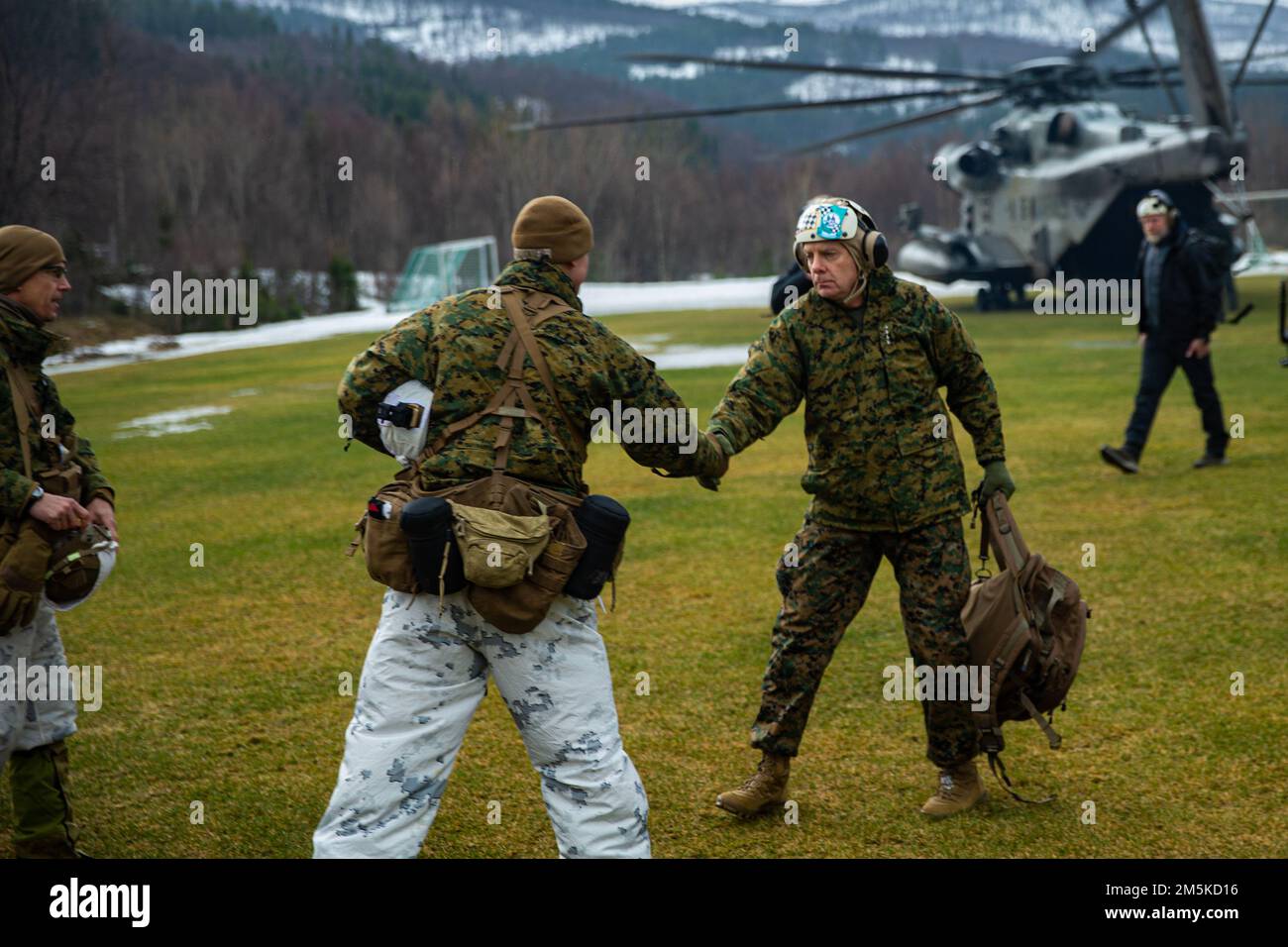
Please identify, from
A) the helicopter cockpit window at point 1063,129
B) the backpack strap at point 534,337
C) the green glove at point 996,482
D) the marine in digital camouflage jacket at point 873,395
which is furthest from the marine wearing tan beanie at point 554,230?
the helicopter cockpit window at point 1063,129

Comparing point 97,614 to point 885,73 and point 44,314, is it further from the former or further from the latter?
point 885,73

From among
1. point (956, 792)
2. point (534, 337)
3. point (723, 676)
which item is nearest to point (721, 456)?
point (534, 337)

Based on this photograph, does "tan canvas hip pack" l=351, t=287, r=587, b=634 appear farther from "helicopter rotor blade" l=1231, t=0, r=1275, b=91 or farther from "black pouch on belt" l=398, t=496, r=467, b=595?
"helicopter rotor blade" l=1231, t=0, r=1275, b=91

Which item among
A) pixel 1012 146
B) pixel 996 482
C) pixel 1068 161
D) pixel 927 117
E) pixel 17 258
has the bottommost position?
pixel 996 482

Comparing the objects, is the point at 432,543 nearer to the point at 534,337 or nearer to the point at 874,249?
the point at 534,337

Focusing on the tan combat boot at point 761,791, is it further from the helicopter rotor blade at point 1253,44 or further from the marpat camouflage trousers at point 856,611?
the helicopter rotor blade at point 1253,44

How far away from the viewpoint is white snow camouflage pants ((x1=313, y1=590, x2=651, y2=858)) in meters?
3.38

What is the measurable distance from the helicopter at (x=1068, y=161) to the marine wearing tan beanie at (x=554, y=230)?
2191 cm

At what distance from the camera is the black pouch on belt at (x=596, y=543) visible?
11.5 feet

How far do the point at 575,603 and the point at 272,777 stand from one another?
222 cm

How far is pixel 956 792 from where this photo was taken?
469 cm

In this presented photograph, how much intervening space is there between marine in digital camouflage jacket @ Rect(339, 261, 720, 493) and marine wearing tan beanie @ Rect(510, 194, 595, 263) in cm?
5

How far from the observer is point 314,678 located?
654 cm

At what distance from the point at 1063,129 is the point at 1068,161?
2.43 ft
